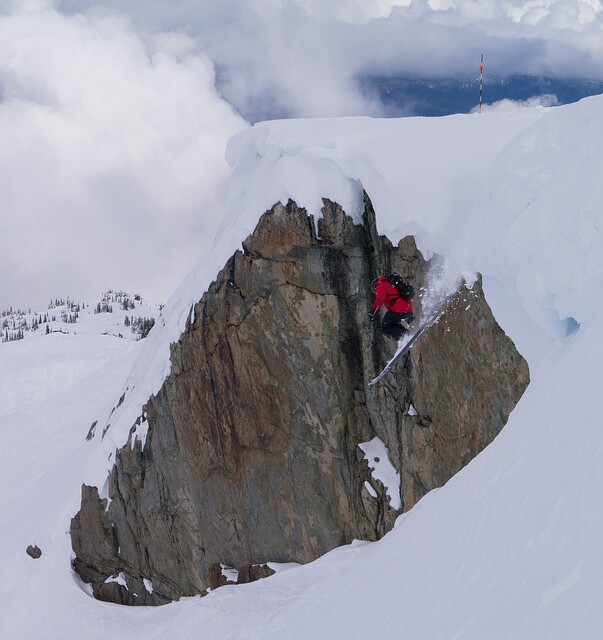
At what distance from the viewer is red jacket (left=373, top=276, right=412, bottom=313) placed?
33.9 ft

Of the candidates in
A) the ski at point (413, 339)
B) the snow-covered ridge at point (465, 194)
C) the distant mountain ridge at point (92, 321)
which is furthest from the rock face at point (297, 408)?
the distant mountain ridge at point (92, 321)

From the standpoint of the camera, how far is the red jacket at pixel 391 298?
10.3 m

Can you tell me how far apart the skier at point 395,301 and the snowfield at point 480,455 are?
2.46 ft

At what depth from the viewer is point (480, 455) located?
6.76 m

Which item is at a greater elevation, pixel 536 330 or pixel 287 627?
pixel 536 330

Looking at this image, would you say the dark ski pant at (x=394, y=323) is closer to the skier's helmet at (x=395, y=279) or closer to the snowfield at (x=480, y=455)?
the skier's helmet at (x=395, y=279)

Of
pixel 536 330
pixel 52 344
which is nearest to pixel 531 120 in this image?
pixel 536 330

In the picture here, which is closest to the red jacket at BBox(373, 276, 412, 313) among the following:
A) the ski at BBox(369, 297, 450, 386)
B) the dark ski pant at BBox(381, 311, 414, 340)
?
the dark ski pant at BBox(381, 311, 414, 340)

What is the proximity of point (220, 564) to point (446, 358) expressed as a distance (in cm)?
835

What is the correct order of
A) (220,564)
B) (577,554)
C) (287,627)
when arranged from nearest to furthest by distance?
(577,554) → (287,627) → (220,564)

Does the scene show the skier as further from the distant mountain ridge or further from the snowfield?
the distant mountain ridge

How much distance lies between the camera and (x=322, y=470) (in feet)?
42.2

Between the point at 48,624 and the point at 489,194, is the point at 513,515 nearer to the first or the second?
the point at 489,194

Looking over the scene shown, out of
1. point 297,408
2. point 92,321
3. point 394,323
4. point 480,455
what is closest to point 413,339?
point 394,323
